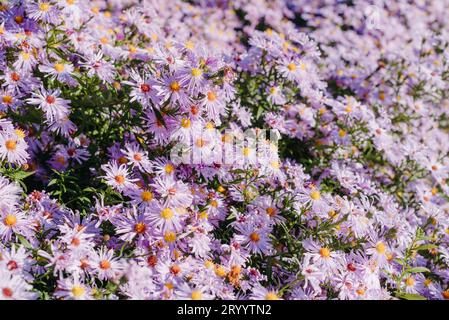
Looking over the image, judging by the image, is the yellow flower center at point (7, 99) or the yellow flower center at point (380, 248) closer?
the yellow flower center at point (380, 248)

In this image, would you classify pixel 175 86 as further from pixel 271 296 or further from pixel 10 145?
pixel 271 296

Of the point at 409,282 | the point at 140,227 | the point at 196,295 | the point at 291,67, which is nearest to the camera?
the point at 196,295

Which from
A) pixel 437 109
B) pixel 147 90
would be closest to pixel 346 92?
pixel 437 109

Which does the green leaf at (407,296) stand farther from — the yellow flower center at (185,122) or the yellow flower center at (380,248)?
the yellow flower center at (185,122)

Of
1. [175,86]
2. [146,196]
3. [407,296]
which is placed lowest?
[407,296]

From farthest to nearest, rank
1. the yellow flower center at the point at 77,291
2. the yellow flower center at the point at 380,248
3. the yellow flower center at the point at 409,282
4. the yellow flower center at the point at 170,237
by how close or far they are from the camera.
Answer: the yellow flower center at the point at 409,282 → the yellow flower center at the point at 380,248 → the yellow flower center at the point at 170,237 → the yellow flower center at the point at 77,291

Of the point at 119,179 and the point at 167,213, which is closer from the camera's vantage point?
the point at 167,213

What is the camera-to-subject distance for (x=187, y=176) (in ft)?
10.3

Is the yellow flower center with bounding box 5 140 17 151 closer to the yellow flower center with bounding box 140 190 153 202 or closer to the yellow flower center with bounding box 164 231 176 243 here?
the yellow flower center with bounding box 140 190 153 202

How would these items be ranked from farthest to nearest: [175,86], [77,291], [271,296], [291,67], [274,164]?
[291,67]
[274,164]
[175,86]
[271,296]
[77,291]

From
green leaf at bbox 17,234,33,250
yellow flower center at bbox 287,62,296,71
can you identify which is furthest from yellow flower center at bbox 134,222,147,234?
yellow flower center at bbox 287,62,296,71

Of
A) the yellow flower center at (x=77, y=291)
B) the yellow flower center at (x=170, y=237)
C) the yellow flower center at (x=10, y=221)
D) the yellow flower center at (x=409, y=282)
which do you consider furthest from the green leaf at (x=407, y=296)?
the yellow flower center at (x=10, y=221)

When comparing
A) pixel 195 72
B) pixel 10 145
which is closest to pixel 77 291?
pixel 10 145

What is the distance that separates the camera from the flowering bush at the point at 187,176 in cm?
263
